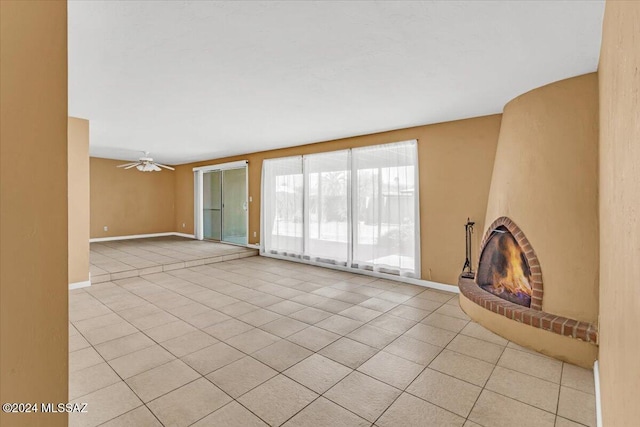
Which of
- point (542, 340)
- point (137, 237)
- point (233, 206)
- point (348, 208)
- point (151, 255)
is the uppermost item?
point (233, 206)

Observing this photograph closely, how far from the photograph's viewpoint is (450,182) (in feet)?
13.8

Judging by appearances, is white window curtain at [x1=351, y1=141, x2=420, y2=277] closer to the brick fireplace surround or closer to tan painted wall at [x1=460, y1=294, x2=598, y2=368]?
the brick fireplace surround

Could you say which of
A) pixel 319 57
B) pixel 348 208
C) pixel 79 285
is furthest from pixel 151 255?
pixel 319 57

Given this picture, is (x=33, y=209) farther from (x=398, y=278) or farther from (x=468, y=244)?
(x=398, y=278)

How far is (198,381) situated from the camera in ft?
7.13

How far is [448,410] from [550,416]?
23.7 inches

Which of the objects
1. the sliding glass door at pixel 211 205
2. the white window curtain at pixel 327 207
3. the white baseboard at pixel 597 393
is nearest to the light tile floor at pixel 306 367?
the white baseboard at pixel 597 393

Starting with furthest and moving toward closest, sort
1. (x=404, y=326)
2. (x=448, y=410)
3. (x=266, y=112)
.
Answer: (x=266, y=112)
(x=404, y=326)
(x=448, y=410)

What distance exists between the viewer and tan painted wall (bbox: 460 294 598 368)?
7.80 feet

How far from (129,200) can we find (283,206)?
16.5 ft

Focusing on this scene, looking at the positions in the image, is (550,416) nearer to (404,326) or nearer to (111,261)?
(404,326)

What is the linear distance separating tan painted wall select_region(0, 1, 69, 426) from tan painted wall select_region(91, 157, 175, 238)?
340 inches

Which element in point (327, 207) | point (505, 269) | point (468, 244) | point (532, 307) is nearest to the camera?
point (532, 307)

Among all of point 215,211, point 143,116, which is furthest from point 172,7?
point 215,211
